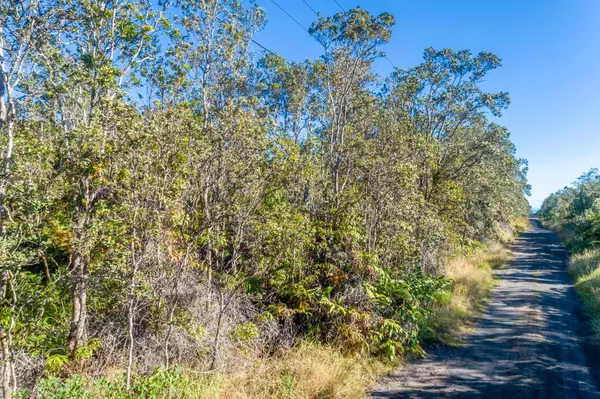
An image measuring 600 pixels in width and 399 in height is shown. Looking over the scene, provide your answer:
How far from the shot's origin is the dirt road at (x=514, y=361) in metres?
5.97

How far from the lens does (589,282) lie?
531 inches

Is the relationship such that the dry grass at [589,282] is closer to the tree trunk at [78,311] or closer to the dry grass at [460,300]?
the dry grass at [460,300]

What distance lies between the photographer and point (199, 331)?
5.89 metres

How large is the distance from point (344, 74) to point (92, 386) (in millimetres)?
9654

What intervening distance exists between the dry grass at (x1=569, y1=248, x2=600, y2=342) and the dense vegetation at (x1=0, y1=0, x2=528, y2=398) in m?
5.19

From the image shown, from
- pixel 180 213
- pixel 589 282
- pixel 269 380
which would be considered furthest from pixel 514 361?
pixel 589 282

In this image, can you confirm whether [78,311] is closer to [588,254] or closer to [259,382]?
[259,382]

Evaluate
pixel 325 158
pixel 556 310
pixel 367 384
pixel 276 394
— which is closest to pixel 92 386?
pixel 276 394

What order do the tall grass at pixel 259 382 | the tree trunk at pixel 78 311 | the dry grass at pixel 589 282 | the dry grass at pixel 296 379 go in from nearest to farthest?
the tall grass at pixel 259 382
the dry grass at pixel 296 379
the tree trunk at pixel 78 311
the dry grass at pixel 589 282

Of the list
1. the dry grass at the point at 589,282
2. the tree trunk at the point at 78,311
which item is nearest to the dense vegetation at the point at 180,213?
the tree trunk at the point at 78,311

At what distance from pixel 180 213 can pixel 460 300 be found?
32.0ft

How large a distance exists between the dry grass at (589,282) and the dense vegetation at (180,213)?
519 cm

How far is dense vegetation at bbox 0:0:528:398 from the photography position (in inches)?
180

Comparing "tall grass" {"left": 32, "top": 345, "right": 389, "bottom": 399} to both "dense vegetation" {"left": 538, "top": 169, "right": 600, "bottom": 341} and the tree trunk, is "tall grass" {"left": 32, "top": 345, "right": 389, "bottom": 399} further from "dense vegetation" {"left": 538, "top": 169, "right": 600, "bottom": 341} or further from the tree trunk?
"dense vegetation" {"left": 538, "top": 169, "right": 600, "bottom": 341}
